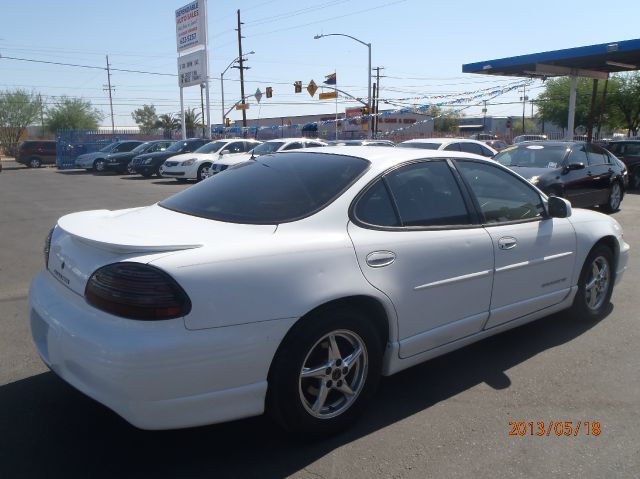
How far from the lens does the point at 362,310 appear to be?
3.13 m

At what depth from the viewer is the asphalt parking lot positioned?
9.30 ft

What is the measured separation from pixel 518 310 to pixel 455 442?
133 centimetres

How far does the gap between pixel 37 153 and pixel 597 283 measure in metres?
33.6

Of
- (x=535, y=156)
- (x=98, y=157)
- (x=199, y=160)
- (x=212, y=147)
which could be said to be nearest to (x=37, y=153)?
(x=98, y=157)

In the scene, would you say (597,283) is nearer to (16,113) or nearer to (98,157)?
(98,157)

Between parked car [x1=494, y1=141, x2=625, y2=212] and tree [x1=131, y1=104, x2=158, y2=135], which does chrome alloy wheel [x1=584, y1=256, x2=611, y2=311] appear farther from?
tree [x1=131, y1=104, x2=158, y2=135]

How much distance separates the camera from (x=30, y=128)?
6938 centimetres

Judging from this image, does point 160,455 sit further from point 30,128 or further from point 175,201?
point 30,128

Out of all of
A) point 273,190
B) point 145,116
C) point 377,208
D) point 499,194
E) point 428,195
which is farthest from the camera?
point 145,116

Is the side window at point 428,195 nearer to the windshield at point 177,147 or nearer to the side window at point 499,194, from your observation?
the side window at point 499,194

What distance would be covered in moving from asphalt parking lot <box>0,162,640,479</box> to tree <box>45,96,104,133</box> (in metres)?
70.2

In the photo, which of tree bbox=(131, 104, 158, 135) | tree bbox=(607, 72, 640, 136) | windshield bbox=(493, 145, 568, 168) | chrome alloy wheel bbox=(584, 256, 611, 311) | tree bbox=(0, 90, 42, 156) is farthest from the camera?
tree bbox=(131, 104, 158, 135)

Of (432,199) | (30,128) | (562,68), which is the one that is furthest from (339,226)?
(30,128)

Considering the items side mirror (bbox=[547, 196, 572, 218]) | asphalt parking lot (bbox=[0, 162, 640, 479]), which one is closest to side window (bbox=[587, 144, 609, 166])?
asphalt parking lot (bbox=[0, 162, 640, 479])
